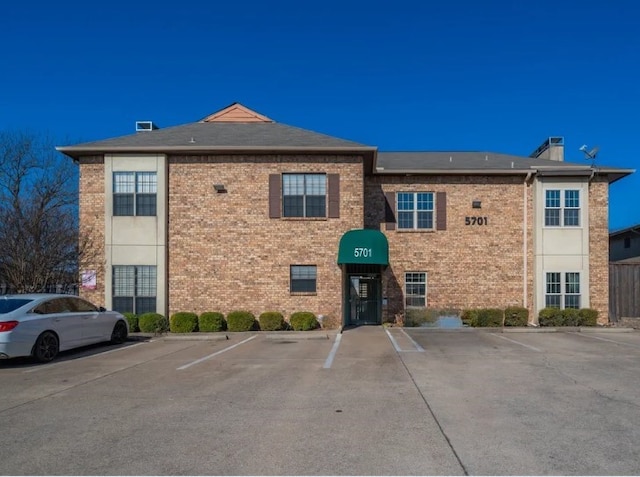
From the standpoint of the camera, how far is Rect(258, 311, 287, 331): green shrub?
17.6 metres

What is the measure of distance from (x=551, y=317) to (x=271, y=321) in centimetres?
1062

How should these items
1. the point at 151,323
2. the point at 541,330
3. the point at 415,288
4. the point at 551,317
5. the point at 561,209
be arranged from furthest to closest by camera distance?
the point at 415,288, the point at 561,209, the point at 551,317, the point at 541,330, the point at 151,323

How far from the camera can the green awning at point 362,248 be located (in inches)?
691

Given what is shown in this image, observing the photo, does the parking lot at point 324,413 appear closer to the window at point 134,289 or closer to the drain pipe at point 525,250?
the window at point 134,289

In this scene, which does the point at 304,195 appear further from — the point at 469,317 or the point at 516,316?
the point at 516,316

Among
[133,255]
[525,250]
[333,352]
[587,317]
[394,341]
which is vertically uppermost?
[525,250]

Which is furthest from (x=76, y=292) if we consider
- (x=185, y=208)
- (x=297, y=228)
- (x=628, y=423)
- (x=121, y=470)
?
(x=628, y=423)

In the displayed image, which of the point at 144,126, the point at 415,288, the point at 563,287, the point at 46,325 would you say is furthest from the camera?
the point at 144,126

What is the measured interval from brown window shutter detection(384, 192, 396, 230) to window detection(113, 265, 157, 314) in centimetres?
928

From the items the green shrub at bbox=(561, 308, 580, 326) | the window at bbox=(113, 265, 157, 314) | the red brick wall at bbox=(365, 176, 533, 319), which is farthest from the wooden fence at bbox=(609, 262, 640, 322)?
the window at bbox=(113, 265, 157, 314)

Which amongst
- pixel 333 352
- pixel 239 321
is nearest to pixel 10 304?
pixel 333 352

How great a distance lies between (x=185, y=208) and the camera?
1861cm

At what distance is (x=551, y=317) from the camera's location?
1916 cm

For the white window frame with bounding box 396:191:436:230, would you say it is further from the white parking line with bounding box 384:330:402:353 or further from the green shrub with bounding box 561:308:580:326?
the green shrub with bounding box 561:308:580:326
